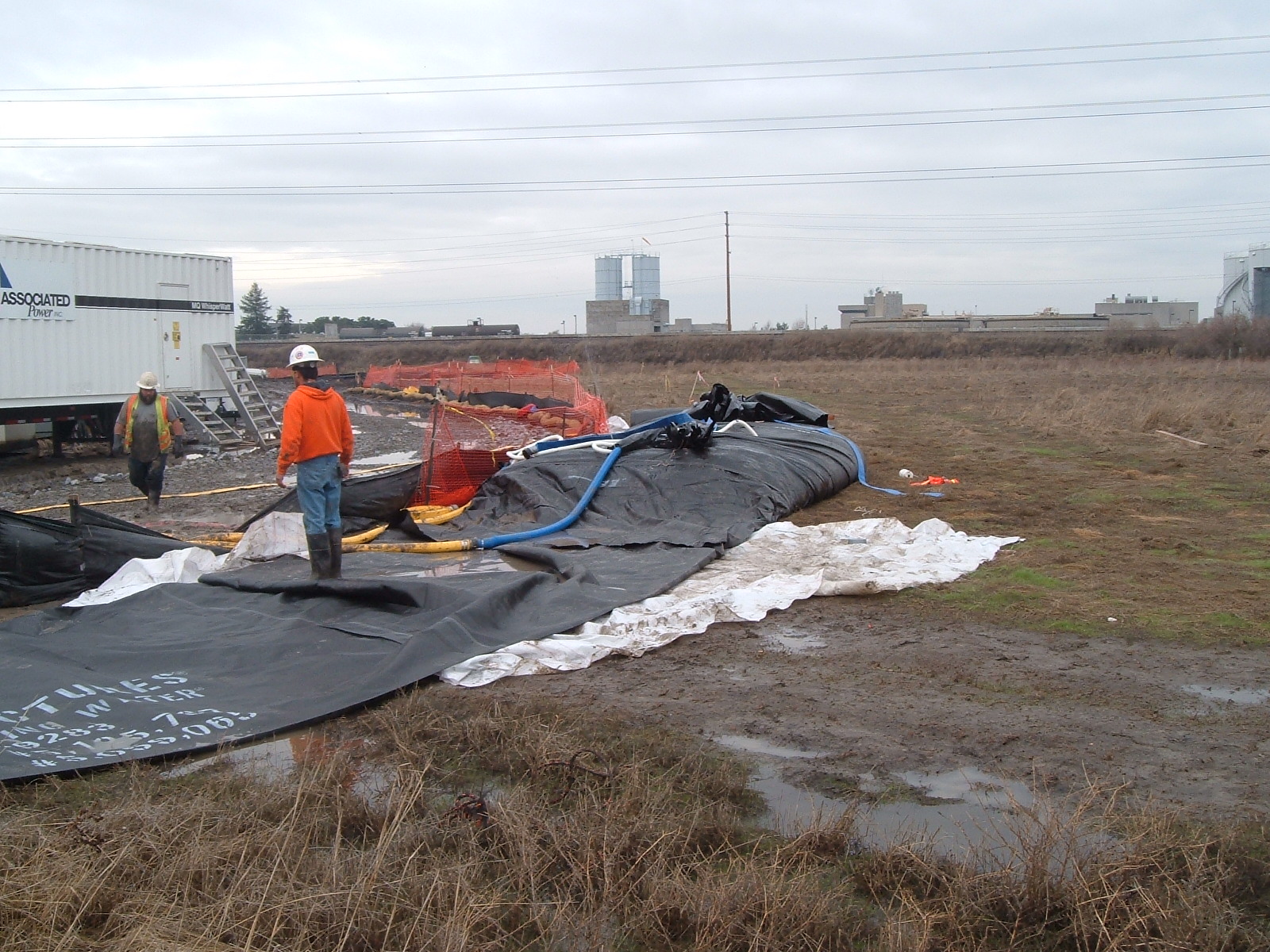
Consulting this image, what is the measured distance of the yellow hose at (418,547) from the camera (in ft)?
27.9

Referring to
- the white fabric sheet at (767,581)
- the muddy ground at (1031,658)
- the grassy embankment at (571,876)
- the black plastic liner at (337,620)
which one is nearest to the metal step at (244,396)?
the muddy ground at (1031,658)

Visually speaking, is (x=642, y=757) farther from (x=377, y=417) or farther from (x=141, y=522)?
(x=377, y=417)

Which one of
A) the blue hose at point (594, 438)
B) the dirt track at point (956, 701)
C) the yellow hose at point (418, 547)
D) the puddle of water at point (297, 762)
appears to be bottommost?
the puddle of water at point (297, 762)

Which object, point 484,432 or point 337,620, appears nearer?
point 337,620

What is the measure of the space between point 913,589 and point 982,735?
270 cm

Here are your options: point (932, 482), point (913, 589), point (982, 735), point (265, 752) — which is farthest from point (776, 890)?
point (932, 482)

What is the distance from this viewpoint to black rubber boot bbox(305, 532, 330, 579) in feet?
23.9

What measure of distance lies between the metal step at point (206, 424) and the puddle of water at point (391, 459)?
128 inches

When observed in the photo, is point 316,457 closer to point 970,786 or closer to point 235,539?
point 235,539

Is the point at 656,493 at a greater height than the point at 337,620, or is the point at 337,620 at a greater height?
the point at 656,493

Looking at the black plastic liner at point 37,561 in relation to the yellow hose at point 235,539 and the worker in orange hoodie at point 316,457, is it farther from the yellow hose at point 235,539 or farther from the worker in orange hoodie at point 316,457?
the worker in orange hoodie at point 316,457

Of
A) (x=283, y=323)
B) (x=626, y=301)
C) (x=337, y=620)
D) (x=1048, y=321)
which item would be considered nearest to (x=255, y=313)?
(x=283, y=323)

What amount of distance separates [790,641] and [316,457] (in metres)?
3.67

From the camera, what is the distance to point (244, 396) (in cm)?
1930
